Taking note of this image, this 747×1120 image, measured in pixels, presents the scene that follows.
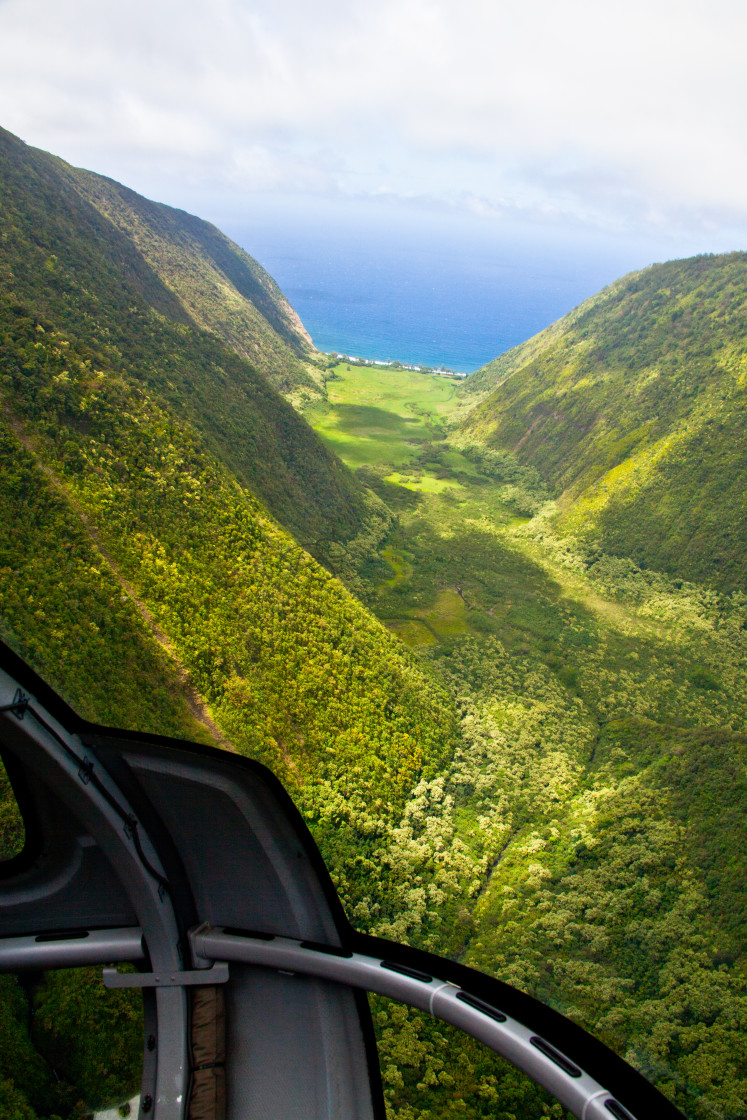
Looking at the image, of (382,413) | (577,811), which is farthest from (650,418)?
(577,811)

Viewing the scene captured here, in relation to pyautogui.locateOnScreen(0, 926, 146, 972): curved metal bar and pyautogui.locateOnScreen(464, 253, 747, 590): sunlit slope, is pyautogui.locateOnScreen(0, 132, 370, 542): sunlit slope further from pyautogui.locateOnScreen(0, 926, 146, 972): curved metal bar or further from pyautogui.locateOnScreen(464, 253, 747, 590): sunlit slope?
pyautogui.locateOnScreen(464, 253, 747, 590): sunlit slope

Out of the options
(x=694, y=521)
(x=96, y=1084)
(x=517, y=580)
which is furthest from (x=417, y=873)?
(x=694, y=521)

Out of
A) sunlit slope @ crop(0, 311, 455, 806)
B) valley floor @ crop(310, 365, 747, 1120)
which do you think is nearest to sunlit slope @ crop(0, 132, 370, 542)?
sunlit slope @ crop(0, 311, 455, 806)

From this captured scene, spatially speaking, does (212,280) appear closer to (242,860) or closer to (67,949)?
(242,860)

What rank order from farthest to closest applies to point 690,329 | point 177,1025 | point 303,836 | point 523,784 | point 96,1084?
point 690,329
point 523,784
point 96,1084
point 303,836
point 177,1025

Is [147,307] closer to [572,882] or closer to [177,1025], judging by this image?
[572,882]

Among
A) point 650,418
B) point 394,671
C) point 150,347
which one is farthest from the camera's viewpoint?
point 650,418
